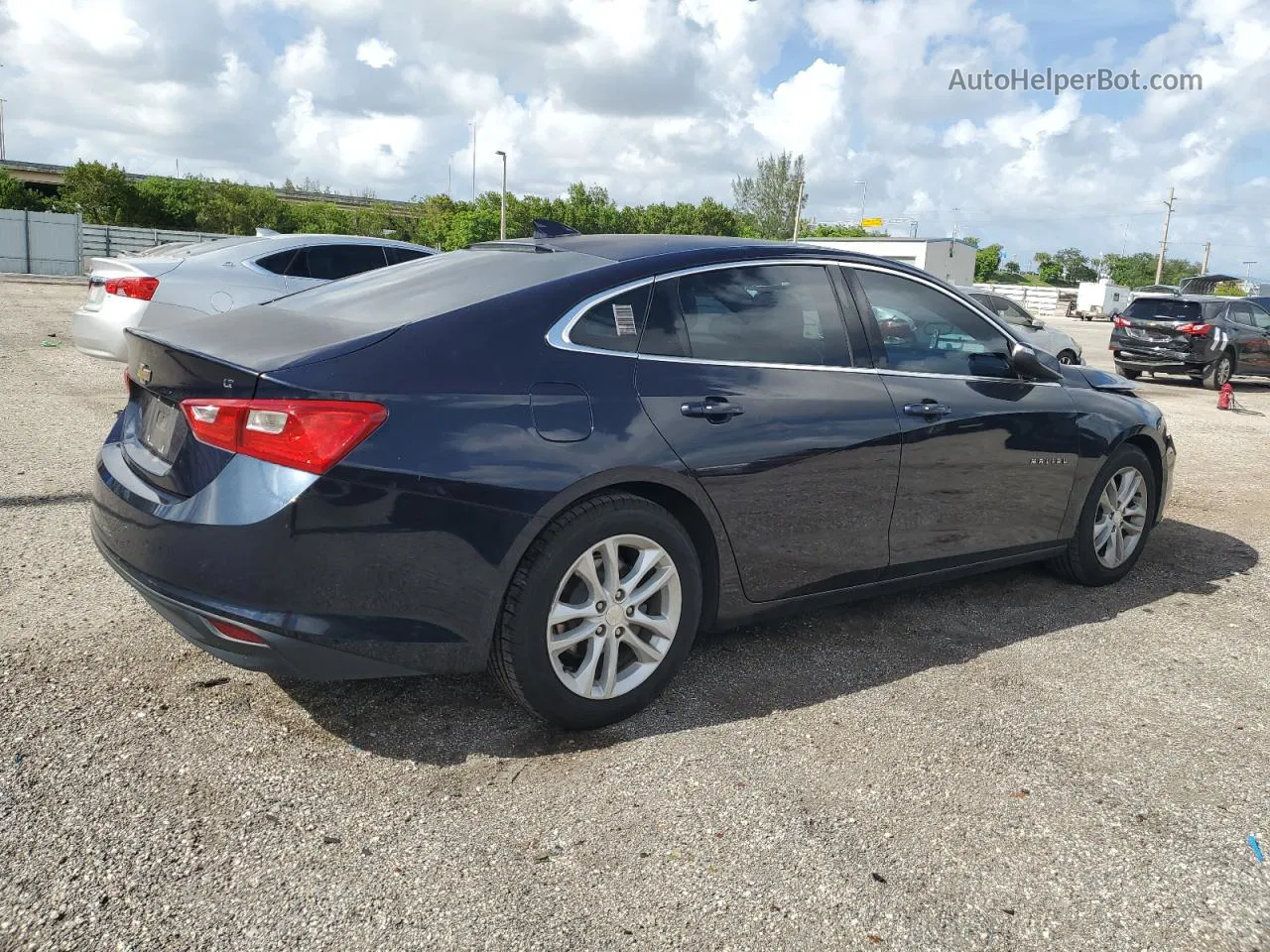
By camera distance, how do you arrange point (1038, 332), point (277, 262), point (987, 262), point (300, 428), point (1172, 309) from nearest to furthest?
point (300, 428) < point (277, 262) < point (1038, 332) < point (1172, 309) < point (987, 262)

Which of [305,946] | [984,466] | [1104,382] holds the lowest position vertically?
[305,946]

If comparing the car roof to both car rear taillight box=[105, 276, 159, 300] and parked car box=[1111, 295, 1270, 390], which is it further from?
parked car box=[1111, 295, 1270, 390]

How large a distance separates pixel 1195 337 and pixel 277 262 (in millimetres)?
14920

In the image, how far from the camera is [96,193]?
58.7 metres

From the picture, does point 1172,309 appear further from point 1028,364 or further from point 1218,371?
point 1028,364

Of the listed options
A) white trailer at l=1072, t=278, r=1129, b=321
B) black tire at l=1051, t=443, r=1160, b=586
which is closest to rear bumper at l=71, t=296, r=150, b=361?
black tire at l=1051, t=443, r=1160, b=586

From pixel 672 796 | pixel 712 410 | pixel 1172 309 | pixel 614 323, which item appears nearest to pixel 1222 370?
pixel 1172 309

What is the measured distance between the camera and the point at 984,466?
432cm

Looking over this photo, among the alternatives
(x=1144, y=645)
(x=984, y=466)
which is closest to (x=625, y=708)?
(x=984, y=466)

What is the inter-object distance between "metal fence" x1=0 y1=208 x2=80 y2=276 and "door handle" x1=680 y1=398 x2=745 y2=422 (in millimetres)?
38699

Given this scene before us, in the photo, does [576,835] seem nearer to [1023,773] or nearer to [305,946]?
[305,946]

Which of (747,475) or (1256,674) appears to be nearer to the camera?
(747,475)

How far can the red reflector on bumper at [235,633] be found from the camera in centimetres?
278

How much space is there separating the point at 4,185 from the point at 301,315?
66.0m
